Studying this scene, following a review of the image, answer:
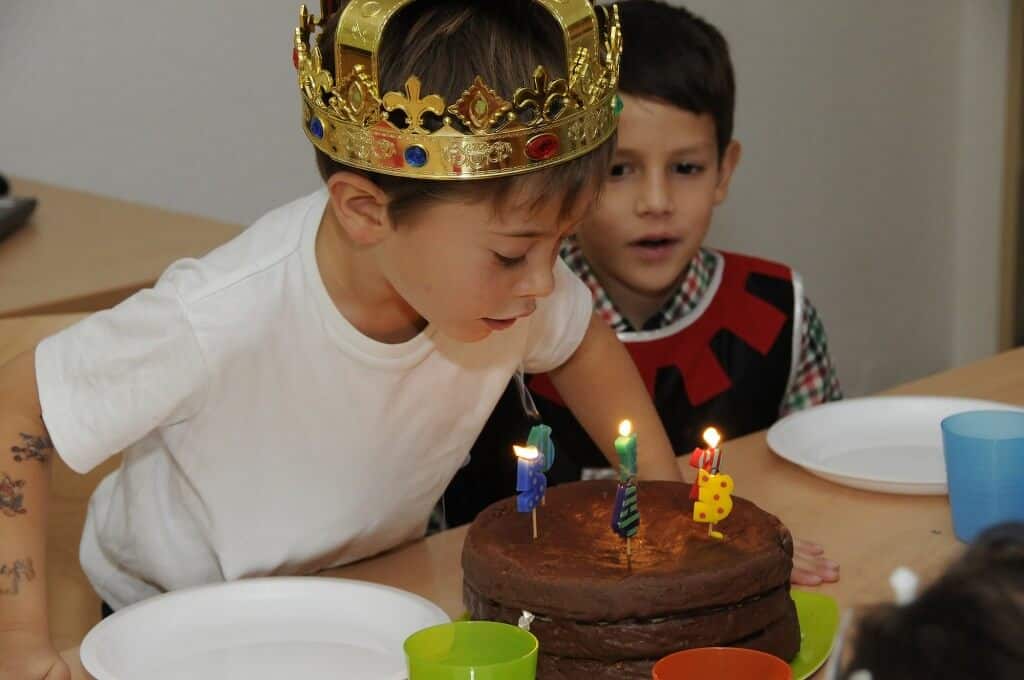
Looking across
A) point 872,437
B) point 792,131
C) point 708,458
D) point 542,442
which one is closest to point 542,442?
point 542,442

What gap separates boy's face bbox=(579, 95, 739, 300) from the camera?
196cm

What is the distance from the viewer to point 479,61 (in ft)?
3.92

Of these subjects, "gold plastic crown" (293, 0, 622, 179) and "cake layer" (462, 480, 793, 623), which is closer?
"cake layer" (462, 480, 793, 623)

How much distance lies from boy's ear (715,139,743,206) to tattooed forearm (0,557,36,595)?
1.17m

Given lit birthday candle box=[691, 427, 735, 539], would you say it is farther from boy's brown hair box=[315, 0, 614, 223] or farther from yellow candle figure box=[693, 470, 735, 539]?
boy's brown hair box=[315, 0, 614, 223]

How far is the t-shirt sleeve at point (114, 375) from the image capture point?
1252mm

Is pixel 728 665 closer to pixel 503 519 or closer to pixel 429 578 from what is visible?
pixel 503 519

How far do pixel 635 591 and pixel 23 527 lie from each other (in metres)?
0.52

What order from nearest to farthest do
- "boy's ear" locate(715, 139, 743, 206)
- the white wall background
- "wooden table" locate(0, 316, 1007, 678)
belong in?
"wooden table" locate(0, 316, 1007, 678), "boy's ear" locate(715, 139, 743, 206), the white wall background

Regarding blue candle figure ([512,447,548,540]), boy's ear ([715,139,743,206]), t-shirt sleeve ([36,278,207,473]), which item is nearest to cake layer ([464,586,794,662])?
blue candle figure ([512,447,548,540])

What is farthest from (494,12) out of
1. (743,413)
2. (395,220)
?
(743,413)

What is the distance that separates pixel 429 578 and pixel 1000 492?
502mm

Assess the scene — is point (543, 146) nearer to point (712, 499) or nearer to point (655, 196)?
point (712, 499)

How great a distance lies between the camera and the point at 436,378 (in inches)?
58.1
